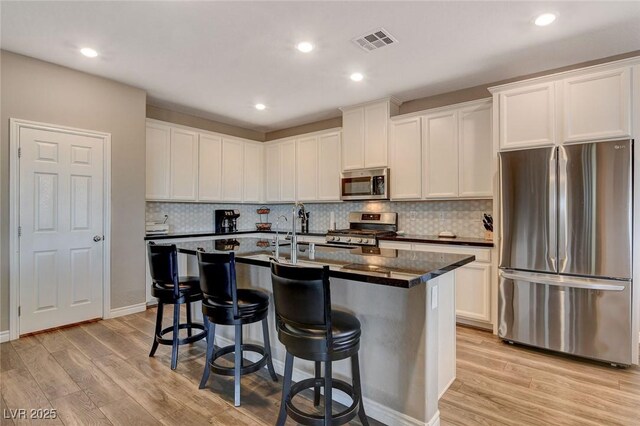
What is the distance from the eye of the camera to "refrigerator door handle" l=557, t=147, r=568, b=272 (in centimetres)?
292

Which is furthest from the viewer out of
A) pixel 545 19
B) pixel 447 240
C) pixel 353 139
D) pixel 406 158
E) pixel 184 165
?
pixel 184 165

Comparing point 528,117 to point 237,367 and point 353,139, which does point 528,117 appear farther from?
point 237,367

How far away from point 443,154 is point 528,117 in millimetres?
1012

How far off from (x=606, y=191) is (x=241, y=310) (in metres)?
3.11

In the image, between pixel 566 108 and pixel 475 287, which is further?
pixel 475 287

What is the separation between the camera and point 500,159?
3.31 meters

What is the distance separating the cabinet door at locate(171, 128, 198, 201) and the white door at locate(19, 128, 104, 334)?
1111 millimetres

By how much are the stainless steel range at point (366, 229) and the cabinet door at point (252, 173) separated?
1869mm

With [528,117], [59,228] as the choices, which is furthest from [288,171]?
[528,117]

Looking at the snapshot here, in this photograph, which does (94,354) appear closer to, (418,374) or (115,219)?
(115,219)

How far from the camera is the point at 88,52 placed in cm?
321

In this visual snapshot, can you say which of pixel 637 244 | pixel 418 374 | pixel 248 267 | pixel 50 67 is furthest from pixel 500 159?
pixel 50 67

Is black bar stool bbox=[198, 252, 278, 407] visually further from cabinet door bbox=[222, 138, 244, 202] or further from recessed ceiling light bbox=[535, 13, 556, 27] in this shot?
cabinet door bbox=[222, 138, 244, 202]

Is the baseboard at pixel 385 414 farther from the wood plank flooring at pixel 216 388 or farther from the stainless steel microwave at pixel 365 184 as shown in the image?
the stainless steel microwave at pixel 365 184
